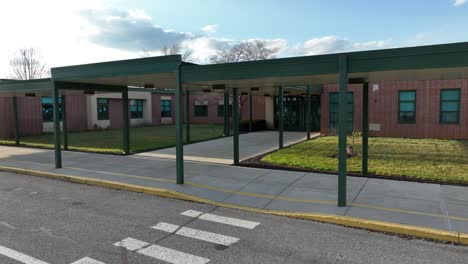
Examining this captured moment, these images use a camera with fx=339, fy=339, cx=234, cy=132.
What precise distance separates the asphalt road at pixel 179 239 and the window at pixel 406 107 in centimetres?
1700

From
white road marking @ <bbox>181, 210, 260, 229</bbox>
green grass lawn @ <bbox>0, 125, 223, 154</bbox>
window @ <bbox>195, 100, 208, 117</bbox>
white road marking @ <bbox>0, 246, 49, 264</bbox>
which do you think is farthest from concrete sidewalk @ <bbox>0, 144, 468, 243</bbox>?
window @ <bbox>195, 100, 208, 117</bbox>

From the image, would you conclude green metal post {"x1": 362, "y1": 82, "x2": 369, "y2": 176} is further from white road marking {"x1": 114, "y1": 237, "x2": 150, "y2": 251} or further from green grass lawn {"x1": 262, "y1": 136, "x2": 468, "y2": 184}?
white road marking {"x1": 114, "y1": 237, "x2": 150, "y2": 251}

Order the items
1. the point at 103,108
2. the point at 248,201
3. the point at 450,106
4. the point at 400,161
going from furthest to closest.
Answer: the point at 103,108
the point at 450,106
the point at 400,161
the point at 248,201

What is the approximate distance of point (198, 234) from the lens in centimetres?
549

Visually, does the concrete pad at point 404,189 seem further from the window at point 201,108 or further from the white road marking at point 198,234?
the window at point 201,108

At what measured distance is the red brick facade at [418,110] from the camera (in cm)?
1895

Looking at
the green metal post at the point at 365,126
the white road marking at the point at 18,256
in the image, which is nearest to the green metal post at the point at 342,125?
the green metal post at the point at 365,126

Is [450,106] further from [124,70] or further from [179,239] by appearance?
[179,239]

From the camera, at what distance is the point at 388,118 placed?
67.9 ft

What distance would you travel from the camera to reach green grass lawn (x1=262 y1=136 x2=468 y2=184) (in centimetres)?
931

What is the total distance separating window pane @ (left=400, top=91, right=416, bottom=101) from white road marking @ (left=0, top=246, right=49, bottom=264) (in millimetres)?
20523

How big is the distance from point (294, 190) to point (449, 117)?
1582 centimetres

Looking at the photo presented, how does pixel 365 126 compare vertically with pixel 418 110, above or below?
below

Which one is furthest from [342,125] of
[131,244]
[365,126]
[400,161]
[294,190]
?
[400,161]
